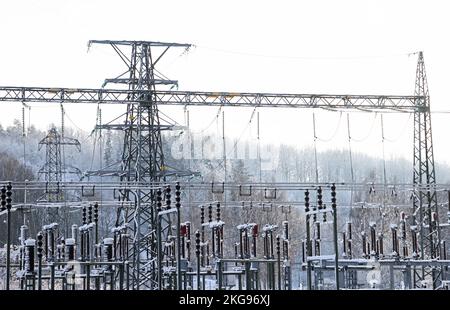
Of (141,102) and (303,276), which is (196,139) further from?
(141,102)

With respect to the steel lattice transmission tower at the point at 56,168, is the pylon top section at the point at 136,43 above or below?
above

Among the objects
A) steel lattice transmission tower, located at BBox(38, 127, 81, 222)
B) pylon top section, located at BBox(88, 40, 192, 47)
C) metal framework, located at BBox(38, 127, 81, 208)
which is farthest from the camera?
steel lattice transmission tower, located at BBox(38, 127, 81, 222)

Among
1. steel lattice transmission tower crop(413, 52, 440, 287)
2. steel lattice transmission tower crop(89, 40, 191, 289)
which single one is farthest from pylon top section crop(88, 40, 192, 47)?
steel lattice transmission tower crop(413, 52, 440, 287)

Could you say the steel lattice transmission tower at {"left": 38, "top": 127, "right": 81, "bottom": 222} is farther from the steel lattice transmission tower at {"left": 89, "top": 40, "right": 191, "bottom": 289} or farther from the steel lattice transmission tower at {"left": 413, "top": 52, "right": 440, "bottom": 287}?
the steel lattice transmission tower at {"left": 413, "top": 52, "right": 440, "bottom": 287}

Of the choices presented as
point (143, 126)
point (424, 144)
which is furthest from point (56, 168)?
point (424, 144)

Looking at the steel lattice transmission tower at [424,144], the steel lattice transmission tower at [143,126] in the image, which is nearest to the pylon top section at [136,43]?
the steel lattice transmission tower at [143,126]

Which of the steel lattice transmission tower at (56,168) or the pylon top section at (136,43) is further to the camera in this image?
the steel lattice transmission tower at (56,168)

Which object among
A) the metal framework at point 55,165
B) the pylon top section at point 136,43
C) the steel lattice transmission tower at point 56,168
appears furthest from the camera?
the steel lattice transmission tower at point 56,168

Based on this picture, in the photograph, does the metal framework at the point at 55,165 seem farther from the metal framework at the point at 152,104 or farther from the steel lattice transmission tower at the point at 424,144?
the steel lattice transmission tower at the point at 424,144

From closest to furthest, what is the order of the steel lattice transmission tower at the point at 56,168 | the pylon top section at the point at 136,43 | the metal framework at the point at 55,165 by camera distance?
1. the metal framework at the point at 55,165
2. the pylon top section at the point at 136,43
3. the steel lattice transmission tower at the point at 56,168

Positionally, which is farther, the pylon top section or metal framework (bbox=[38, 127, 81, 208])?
the pylon top section

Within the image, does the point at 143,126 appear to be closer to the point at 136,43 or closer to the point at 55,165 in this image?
the point at 136,43

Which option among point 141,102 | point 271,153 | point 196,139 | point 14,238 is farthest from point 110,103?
point 196,139
